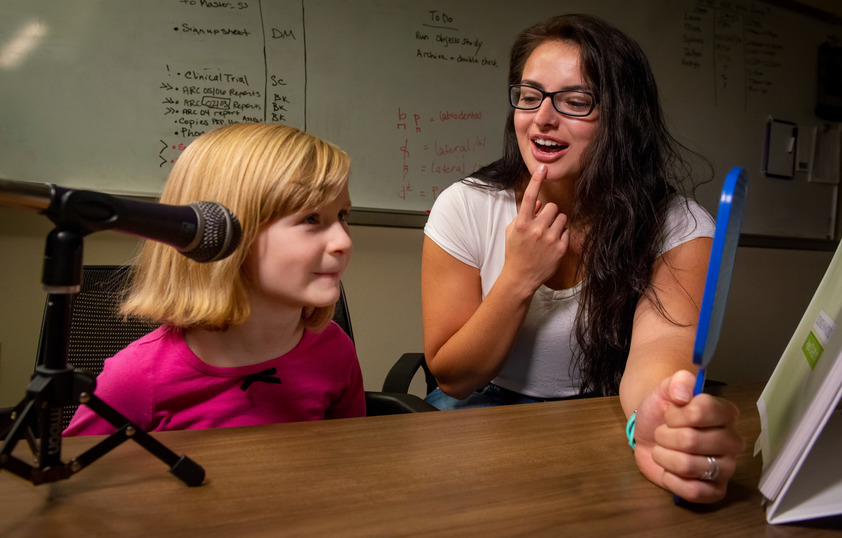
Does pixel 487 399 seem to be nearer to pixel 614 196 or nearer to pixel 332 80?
pixel 614 196

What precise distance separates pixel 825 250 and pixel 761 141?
787mm

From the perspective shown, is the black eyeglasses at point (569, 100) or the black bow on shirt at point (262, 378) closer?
the black bow on shirt at point (262, 378)

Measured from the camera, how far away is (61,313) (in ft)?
1.53

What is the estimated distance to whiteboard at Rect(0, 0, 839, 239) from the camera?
1907mm

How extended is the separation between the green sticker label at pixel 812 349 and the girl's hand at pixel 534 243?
0.53 m

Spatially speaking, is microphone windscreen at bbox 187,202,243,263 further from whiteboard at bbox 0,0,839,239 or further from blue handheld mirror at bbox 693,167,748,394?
whiteboard at bbox 0,0,839,239

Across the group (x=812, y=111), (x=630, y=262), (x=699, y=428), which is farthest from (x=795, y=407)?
(x=812, y=111)

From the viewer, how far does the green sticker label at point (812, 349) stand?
57cm

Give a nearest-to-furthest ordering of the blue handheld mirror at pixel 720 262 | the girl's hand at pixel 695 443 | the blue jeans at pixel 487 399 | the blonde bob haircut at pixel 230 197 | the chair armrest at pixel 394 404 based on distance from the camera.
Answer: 1. the blue handheld mirror at pixel 720 262
2. the girl's hand at pixel 695 443
3. the blonde bob haircut at pixel 230 197
4. the chair armrest at pixel 394 404
5. the blue jeans at pixel 487 399

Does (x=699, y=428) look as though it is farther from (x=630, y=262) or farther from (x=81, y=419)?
(x=81, y=419)

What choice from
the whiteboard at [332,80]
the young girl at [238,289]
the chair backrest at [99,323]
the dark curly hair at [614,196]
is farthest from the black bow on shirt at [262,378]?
the whiteboard at [332,80]

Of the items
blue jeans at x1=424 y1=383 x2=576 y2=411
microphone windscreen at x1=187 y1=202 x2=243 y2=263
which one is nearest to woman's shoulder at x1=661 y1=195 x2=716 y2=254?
blue jeans at x1=424 y1=383 x2=576 y2=411

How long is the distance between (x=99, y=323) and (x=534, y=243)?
2.65 ft

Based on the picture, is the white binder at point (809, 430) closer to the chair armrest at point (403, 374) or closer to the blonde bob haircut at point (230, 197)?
the blonde bob haircut at point (230, 197)
